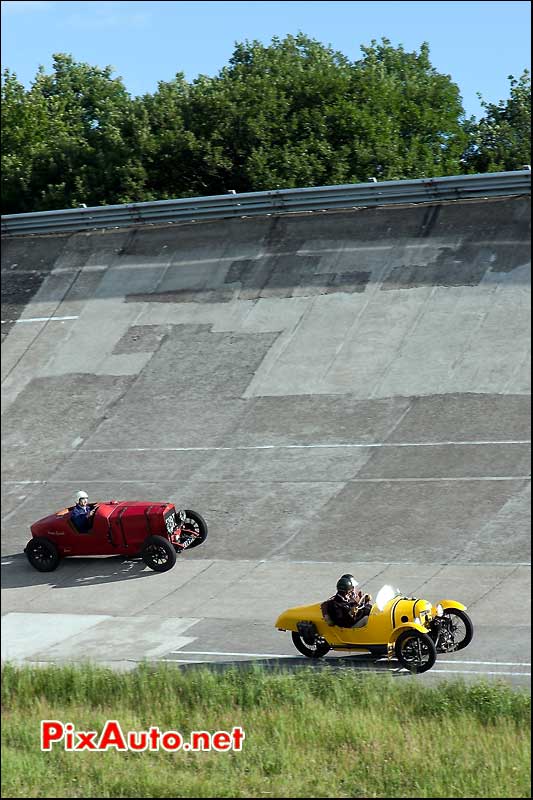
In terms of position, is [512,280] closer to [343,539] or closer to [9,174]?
[343,539]

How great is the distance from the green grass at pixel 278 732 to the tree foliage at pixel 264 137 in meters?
27.9

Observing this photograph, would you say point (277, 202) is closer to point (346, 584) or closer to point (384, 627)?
point (346, 584)

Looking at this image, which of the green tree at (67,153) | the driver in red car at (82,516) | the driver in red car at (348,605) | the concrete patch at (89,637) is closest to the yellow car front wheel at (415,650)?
the driver in red car at (348,605)

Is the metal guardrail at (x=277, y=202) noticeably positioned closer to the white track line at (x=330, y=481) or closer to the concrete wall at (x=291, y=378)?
the concrete wall at (x=291, y=378)

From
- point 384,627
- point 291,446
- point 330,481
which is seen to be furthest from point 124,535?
point 384,627

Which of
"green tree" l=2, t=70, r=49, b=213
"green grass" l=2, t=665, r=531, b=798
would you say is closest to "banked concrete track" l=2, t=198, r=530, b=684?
"green grass" l=2, t=665, r=531, b=798

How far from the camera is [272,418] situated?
1041 inches

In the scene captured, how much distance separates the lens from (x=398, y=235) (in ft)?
106

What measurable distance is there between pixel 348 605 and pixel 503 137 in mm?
32610

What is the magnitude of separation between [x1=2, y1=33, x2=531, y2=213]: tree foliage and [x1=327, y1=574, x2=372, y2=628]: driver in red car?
26383 mm

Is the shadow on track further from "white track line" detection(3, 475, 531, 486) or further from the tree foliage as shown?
the tree foliage

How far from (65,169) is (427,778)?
36308mm

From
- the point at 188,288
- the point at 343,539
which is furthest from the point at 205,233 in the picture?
the point at 343,539

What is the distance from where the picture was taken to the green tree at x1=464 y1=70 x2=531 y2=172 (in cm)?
4322
